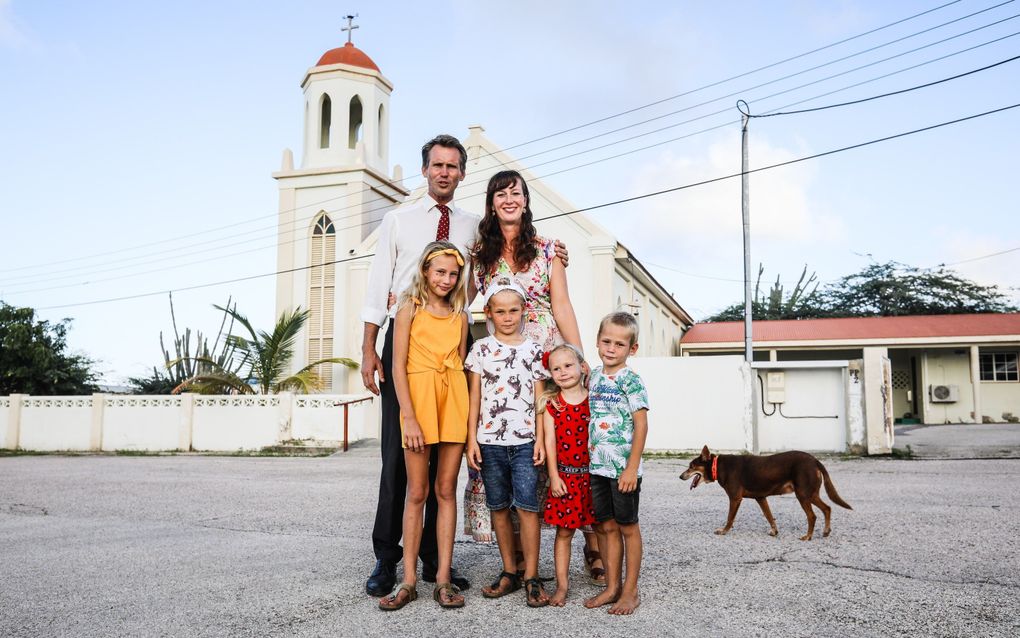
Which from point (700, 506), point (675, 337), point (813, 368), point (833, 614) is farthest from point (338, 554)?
point (675, 337)

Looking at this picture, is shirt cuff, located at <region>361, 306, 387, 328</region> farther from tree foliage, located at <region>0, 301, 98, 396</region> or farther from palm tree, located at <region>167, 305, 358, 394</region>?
tree foliage, located at <region>0, 301, 98, 396</region>

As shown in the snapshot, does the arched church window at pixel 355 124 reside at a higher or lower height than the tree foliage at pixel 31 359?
higher

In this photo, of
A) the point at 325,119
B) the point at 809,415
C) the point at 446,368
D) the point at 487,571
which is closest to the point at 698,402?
the point at 809,415

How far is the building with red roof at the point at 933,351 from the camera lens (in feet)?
77.9

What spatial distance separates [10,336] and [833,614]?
25.0 metres

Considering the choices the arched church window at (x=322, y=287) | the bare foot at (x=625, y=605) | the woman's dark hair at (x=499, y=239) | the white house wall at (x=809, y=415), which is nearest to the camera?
the bare foot at (x=625, y=605)

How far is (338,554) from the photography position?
15.7 ft

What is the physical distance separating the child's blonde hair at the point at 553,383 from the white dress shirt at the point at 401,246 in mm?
811

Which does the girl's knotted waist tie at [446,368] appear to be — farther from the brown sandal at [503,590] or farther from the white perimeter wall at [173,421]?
the white perimeter wall at [173,421]

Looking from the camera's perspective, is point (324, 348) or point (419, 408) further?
point (324, 348)

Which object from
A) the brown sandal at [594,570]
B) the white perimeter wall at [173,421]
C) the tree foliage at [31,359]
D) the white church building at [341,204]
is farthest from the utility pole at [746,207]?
the tree foliage at [31,359]

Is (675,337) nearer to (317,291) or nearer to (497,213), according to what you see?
(317,291)

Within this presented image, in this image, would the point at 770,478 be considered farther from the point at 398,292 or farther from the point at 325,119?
the point at 325,119

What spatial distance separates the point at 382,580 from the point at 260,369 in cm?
1647
